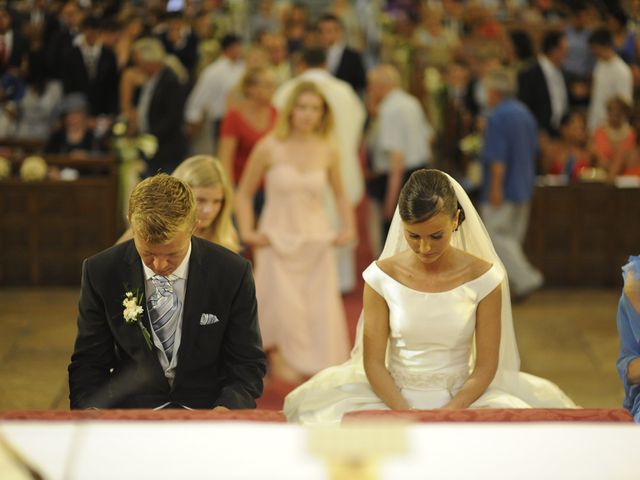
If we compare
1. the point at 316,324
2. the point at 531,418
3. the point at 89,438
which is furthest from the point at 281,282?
the point at 89,438

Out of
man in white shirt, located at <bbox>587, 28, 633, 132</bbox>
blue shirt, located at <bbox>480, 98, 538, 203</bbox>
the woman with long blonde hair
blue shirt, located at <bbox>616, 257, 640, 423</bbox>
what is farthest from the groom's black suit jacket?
man in white shirt, located at <bbox>587, 28, 633, 132</bbox>

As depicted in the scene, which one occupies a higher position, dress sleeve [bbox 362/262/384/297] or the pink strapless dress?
dress sleeve [bbox 362/262/384/297]

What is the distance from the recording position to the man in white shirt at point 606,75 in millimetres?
11586

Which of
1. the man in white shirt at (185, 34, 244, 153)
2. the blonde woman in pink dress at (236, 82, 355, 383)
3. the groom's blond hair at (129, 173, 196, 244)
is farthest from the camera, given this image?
the man in white shirt at (185, 34, 244, 153)

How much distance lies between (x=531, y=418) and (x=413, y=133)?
571 centimetres

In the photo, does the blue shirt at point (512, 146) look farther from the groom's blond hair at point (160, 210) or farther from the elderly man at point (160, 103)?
the groom's blond hair at point (160, 210)

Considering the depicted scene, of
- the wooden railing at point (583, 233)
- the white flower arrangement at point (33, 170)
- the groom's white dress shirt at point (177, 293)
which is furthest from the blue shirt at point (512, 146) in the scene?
the groom's white dress shirt at point (177, 293)

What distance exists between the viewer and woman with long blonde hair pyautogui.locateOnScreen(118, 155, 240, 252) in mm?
5086

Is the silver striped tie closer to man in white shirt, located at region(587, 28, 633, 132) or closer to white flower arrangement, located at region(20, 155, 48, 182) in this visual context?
white flower arrangement, located at region(20, 155, 48, 182)

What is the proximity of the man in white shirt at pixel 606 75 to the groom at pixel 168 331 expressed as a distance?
26.4 ft

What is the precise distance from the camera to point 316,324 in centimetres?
699

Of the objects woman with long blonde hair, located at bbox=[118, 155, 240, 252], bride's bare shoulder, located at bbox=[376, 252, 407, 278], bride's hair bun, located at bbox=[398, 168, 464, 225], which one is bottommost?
bride's bare shoulder, located at bbox=[376, 252, 407, 278]

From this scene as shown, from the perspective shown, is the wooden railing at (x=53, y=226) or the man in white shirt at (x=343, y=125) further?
the wooden railing at (x=53, y=226)

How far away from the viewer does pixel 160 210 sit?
149 inches
